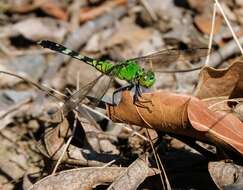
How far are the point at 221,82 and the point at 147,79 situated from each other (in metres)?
0.77

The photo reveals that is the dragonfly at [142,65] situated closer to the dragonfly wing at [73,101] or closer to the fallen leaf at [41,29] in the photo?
the dragonfly wing at [73,101]

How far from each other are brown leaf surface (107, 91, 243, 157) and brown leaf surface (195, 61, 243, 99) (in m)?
0.30

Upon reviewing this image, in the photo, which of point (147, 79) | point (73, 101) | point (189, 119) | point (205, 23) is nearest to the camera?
point (189, 119)

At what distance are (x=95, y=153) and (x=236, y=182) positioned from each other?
0.87 metres

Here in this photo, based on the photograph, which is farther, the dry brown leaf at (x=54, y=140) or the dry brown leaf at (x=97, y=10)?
the dry brown leaf at (x=97, y=10)

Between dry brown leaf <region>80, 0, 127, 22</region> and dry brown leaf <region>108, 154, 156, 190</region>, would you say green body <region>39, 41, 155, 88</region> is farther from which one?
dry brown leaf <region>80, 0, 127, 22</region>

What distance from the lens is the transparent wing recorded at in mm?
3859

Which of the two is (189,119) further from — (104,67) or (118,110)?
(104,67)

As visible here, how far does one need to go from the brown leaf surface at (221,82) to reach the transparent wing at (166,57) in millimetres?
925

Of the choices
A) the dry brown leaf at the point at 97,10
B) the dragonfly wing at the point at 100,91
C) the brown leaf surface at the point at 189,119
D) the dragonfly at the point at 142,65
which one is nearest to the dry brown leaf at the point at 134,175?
the brown leaf surface at the point at 189,119

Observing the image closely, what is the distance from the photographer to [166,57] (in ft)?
12.8

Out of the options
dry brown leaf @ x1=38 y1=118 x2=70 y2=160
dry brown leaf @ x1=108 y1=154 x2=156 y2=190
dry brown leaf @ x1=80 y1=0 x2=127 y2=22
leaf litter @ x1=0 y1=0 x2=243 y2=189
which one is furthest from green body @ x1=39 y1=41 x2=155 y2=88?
dry brown leaf @ x1=80 y1=0 x2=127 y2=22

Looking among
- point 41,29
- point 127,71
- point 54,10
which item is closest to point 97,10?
point 54,10

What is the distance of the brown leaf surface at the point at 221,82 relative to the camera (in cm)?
279
